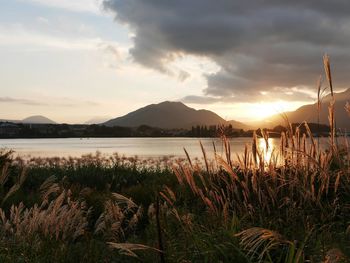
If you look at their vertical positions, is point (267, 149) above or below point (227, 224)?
above

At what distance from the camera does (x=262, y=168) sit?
5.72 m

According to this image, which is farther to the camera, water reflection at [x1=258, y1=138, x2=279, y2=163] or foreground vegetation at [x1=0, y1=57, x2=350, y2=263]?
water reflection at [x1=258, y1=138, x2=279, y2=163]

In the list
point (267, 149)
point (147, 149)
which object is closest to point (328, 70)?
point (267, 149)

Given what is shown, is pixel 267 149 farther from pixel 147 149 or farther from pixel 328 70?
pixel 147 149

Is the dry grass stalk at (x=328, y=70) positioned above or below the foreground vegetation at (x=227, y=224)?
above

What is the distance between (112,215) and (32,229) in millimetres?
900

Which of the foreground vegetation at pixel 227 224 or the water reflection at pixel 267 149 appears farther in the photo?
the water reflection at pixel 267 149

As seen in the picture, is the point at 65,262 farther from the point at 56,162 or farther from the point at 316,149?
the point at 56,162

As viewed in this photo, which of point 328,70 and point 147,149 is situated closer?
point 328,70

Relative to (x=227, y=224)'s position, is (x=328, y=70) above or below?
above

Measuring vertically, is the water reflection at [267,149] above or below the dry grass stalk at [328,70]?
below

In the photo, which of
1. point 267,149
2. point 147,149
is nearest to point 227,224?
point 267,149

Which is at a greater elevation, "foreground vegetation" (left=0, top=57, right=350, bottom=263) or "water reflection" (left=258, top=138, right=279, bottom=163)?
"water reflection" (left=258, top=138, right=279, bottom=163)

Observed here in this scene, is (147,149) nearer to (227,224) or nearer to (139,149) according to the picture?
(139,149)
